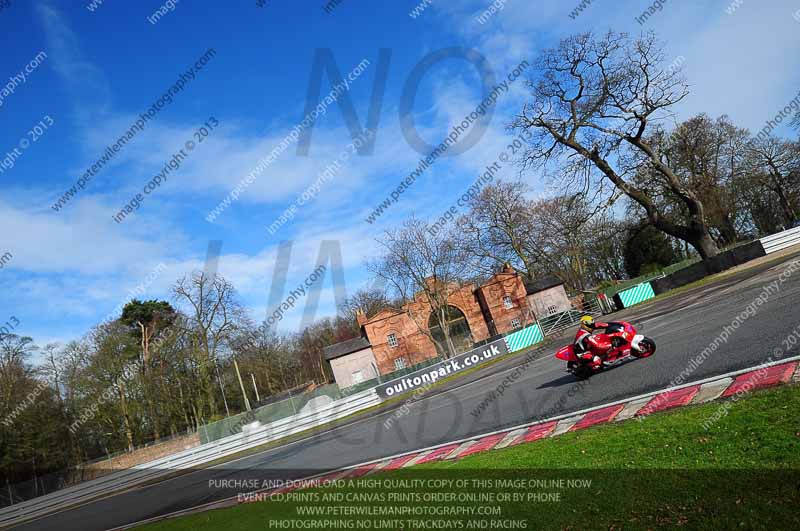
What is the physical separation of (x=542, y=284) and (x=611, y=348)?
44.4 meters

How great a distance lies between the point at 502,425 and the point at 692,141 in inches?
1859

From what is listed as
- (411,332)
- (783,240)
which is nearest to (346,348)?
(411,332)

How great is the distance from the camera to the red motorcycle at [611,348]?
37.3 ft

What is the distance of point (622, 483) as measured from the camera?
4.55m

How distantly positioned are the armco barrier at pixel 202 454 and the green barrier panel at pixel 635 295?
17.7 m

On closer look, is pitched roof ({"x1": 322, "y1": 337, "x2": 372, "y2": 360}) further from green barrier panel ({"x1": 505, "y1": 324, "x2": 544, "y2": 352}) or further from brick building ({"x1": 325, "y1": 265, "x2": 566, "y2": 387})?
green barrier panel ({"x1": 505, "y1": 324, "x2": 544, "y2": 352})

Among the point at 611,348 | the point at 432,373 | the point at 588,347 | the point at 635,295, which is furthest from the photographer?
the point at 635,295

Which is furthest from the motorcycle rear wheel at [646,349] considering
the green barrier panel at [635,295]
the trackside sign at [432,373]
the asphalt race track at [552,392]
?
the green barrier panel at [635,295]

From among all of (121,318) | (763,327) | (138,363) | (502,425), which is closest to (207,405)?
(138,363)

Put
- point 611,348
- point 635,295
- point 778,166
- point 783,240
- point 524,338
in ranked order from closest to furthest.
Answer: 1. point 611,348
2. point 783,240
3. point 635,295
4. point 524,338
5. point 778,166

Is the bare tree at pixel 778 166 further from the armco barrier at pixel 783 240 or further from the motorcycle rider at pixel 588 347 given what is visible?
the motorcycle rider at pixel 588 347

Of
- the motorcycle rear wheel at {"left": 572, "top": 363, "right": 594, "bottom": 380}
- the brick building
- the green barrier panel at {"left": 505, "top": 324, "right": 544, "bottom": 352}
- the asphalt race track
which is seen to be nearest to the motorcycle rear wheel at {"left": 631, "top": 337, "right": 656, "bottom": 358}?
the asphalt race track

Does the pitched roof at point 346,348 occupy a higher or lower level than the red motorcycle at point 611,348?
higher

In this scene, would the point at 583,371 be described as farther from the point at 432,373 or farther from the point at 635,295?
the point at 635,295
